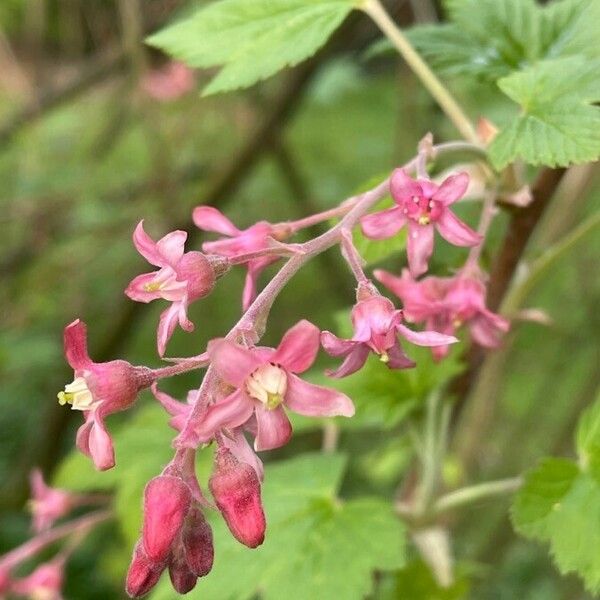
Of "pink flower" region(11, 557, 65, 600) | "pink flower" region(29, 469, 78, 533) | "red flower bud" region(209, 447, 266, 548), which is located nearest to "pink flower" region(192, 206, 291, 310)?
"red flower bud" region(209, 447, 266, 548)

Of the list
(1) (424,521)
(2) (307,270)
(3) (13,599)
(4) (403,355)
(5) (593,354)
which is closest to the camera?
(4) (403,355)

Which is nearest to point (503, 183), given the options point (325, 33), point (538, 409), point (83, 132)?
point (325, 33)

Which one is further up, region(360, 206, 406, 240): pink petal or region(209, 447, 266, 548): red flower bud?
region(360, 206, 406, 240): pink petal

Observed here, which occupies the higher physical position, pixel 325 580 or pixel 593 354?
pixel 325 580

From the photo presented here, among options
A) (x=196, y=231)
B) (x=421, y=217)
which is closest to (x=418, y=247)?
(x=421, y=217)

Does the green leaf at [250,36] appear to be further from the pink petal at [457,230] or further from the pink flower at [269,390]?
the pink flower at [269,390]

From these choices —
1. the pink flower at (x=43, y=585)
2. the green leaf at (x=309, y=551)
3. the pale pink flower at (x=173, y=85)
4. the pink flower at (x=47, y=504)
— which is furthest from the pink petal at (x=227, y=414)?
the pale pink flower at (x=173, y=85)

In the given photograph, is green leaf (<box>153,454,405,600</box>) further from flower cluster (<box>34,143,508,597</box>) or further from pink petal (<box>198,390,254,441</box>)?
pink petal (<box>198,390,254,441</box>)

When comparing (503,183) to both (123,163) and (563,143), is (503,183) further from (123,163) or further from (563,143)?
(123,163)
